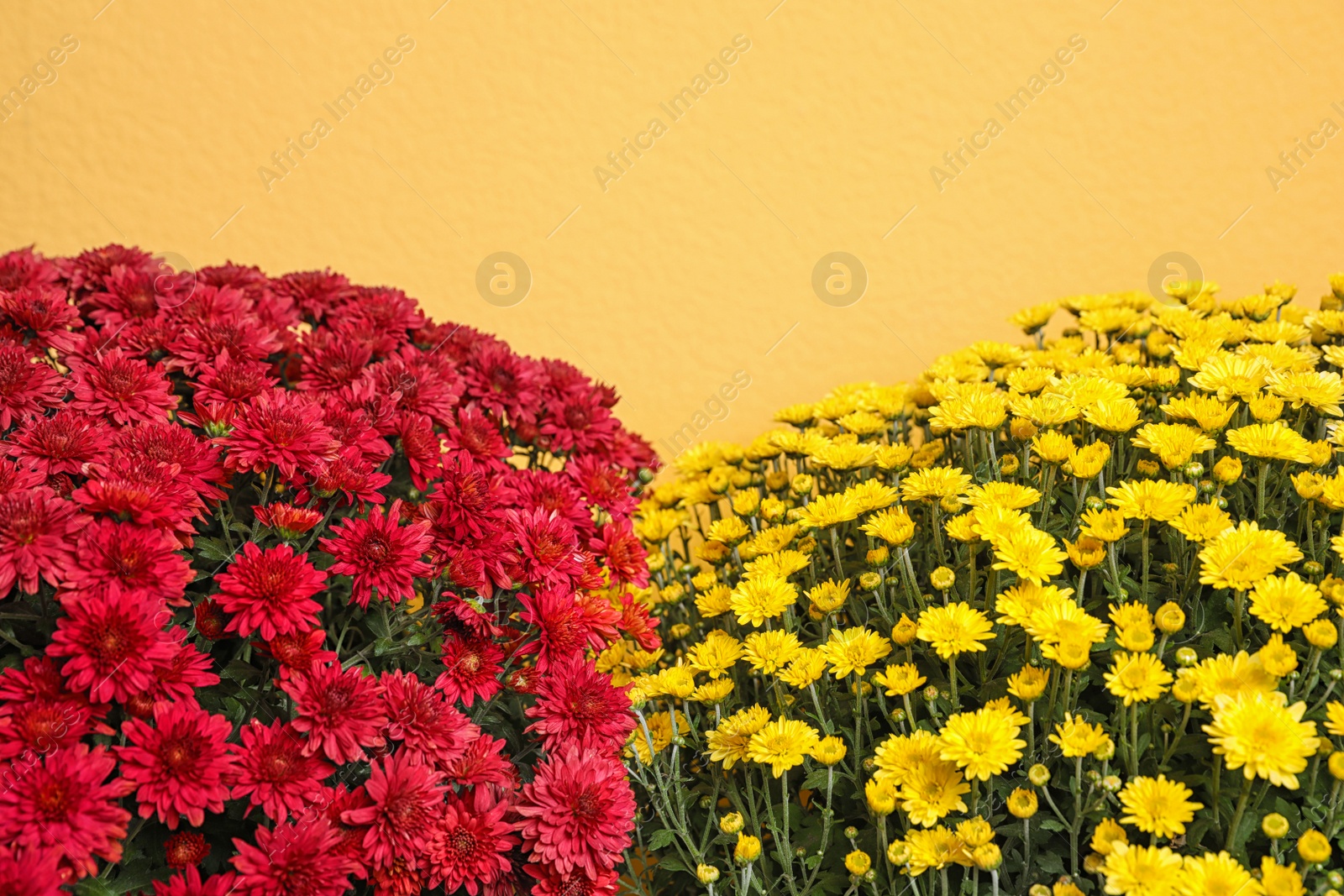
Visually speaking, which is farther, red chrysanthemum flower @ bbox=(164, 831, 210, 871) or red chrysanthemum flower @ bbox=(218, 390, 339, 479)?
red chrysanthemum flower @ bbox=(218, 390, 339, 479)

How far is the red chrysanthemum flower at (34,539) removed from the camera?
2.86 feet

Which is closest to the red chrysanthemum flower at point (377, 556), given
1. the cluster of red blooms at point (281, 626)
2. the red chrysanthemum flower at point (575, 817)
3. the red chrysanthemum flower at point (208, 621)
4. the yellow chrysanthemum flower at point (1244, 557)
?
the cluster of red blooms at point (281, 626)

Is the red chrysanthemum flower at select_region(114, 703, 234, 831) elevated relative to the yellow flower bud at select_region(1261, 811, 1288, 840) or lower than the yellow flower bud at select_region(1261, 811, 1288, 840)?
elevated

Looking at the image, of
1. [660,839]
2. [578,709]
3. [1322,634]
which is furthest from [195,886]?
[1322,634]

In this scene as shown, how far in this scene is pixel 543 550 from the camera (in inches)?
45.4

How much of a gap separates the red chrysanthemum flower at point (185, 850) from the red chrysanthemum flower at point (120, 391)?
49 centimetres

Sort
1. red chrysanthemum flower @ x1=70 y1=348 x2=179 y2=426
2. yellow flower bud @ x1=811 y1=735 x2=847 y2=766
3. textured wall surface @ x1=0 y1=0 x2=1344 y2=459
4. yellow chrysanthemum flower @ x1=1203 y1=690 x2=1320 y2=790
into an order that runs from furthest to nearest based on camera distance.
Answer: textured wall surface @ x1=0 y1=0 x2=1344 y2=459
red chrysanthemum flower @ x1=70 y1=348 x2=179 y2=426
yellow flower bud @ x1=811 y1=735 x2=847 y2=766
yellow chrysanthemum flower @ x1=1203 y1=690 x2=1320 y2=790

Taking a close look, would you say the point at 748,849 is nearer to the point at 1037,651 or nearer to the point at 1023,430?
the point at 1037,651

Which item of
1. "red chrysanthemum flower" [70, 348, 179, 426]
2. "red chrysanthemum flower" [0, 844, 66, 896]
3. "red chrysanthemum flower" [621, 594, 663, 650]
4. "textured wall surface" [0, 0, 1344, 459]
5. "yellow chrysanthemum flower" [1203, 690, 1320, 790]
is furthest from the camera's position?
"textured wall surface" [0, 0, 1344, 459]

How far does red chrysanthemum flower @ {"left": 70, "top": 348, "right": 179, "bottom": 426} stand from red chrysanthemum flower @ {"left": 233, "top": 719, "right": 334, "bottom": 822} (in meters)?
0.45

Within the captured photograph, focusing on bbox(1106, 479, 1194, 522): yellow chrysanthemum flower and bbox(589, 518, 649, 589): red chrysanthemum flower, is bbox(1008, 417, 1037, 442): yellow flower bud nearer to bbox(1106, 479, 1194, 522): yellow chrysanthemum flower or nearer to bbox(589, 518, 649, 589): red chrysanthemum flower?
bbox(1106, 479, 1194, 522): yellow chrysanthemum flower

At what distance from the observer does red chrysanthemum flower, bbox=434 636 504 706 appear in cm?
104

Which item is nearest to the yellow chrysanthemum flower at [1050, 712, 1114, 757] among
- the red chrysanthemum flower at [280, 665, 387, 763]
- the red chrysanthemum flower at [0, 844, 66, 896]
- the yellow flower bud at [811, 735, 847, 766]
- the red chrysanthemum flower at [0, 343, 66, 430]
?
the yellow flower bud at [811, 735, 847, 766]

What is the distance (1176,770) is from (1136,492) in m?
0.31
